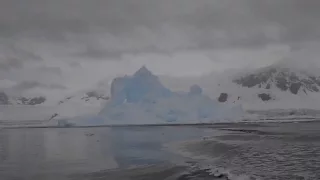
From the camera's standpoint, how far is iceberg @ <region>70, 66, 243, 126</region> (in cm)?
536

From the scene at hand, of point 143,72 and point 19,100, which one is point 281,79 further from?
point 19,100

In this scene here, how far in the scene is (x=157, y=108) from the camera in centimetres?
536

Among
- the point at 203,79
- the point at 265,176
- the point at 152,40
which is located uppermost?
the point at 152,40

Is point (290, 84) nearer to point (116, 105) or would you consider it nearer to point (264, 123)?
point (264, 123)

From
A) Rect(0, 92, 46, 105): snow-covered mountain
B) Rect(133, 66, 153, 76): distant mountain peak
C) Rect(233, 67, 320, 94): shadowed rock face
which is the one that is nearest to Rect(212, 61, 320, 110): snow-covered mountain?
Rect(233, 67, 320, 94): shadowed rock face

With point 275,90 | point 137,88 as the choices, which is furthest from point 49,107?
point 275,90

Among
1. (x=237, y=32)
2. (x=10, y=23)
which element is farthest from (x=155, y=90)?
(x=10, y=23)

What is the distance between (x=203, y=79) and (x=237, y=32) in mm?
775

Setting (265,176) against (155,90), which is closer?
(265,176)

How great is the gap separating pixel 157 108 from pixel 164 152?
57cm

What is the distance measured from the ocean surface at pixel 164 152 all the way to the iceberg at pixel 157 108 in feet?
0.36

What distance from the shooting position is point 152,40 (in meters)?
5.45

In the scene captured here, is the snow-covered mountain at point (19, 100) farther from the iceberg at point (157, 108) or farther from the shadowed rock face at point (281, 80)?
the shadowed rock face at point (281, 80)

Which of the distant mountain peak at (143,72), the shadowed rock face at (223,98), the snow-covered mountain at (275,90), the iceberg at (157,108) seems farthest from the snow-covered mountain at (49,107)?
the snow-covered mountain at (275,90)
